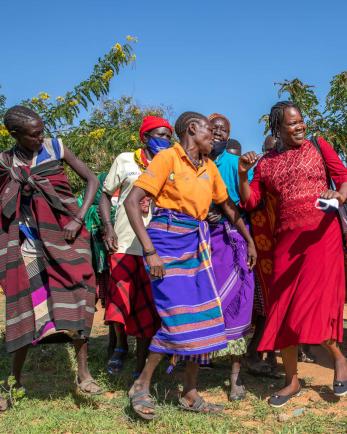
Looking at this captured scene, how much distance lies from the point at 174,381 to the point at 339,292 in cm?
155

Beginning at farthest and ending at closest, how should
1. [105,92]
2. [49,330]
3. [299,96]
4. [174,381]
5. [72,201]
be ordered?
1. [105,92]
2. [299,96]
3. [174,381]
4. [72,201]
5. [49,330]

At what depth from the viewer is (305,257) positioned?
158 inches

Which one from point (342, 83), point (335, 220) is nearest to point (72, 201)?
point (335, 220)

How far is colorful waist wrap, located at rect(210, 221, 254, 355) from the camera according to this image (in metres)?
4.29

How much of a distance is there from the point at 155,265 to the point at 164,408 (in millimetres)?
1031

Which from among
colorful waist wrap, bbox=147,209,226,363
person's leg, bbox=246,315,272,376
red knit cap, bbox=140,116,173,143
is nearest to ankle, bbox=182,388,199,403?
colorful waist wrap, bbox=147,209,226,363

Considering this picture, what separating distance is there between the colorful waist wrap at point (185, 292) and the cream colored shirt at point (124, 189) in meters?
0.78

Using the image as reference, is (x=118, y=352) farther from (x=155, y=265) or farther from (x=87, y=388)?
(x=155, y=265)

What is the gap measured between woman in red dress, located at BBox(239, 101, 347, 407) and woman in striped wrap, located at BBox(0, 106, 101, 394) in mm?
1316

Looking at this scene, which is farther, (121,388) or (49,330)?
(121,388)

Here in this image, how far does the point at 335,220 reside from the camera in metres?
4.06

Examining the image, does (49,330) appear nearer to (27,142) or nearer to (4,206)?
(4,206)

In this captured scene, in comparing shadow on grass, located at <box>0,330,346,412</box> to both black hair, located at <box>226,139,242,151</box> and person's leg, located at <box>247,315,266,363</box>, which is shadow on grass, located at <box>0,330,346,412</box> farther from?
black hair, located at <box>226,139,242,151</box>

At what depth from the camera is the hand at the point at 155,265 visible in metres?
3.65
